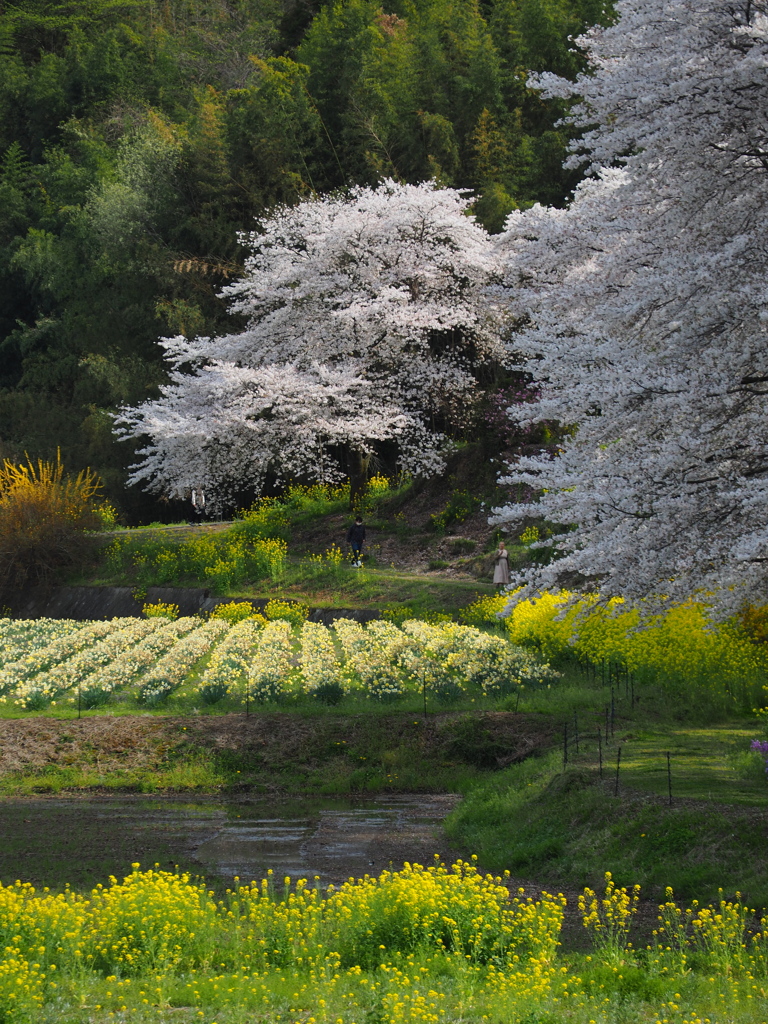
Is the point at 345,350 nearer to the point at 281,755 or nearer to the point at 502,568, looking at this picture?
the point at 502,568

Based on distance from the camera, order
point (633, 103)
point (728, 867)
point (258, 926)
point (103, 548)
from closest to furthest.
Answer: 1. point (258, 926)
2. point (728, 867)
3. point (633, 103)
4. point (103, 548)

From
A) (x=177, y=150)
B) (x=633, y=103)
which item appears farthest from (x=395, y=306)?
(x=633, y=103)

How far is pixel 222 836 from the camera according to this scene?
9289 millimetres

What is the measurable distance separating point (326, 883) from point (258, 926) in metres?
1.84

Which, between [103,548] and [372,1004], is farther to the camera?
[103,548]

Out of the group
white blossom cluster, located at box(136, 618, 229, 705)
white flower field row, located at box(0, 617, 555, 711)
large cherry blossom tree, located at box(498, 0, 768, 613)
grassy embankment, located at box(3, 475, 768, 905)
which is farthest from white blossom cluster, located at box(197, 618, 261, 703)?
large cherry blossom tree, located at box(498, 0, 768, 613)

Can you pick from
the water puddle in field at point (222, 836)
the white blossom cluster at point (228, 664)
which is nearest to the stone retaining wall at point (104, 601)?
the white blossom cluster at point (228, 664)

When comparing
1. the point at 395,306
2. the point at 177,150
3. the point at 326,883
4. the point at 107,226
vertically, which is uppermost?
the point at 177,150

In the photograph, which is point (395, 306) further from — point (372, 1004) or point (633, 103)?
point (372, 1004)

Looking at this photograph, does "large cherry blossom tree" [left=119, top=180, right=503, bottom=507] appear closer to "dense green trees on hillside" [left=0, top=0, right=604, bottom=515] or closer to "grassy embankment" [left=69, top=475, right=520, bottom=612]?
"grassy embankment" [left=69, top=475, right=520, bottom=612]

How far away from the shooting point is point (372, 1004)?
195 inches

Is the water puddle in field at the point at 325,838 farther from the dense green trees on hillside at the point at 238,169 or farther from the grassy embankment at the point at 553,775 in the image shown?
the dense green trees on hillside at the point at 238,169

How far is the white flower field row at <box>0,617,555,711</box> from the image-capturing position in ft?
43.7

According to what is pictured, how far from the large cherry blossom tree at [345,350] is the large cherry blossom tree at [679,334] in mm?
14281
